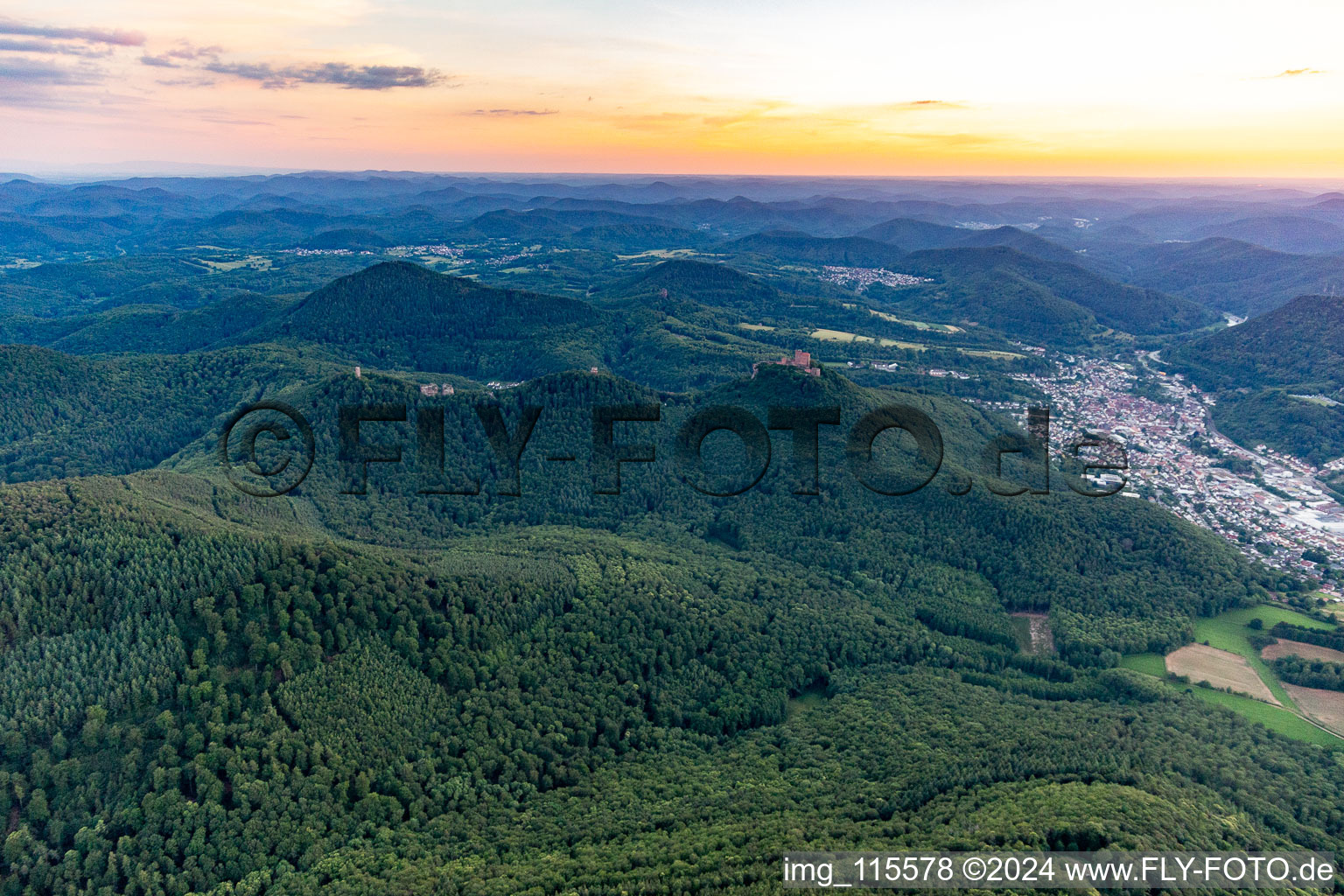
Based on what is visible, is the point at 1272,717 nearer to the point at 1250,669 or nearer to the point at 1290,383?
the point at 1250,669

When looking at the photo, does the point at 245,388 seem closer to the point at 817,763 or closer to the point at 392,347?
the point at 392,347

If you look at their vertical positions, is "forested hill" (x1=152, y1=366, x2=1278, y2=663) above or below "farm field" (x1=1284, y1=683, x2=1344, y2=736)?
above

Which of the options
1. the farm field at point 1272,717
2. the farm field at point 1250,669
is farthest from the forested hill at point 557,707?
the farm field at point 1272,717

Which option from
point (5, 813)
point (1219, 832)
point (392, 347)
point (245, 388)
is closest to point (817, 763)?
point (1219, 832)

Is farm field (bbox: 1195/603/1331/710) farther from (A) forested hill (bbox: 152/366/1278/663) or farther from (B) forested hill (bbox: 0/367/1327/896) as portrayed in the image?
(B) forested hill (bbox: 0/367/1327/896)

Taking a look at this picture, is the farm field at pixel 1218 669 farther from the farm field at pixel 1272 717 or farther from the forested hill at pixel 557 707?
the forested hill at pixel 557 707

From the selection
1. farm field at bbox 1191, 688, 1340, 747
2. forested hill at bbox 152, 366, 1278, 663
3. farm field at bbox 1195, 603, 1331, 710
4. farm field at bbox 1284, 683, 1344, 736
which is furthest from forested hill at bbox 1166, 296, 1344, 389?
farm field at bbox 1191, 688, 1340, 747
